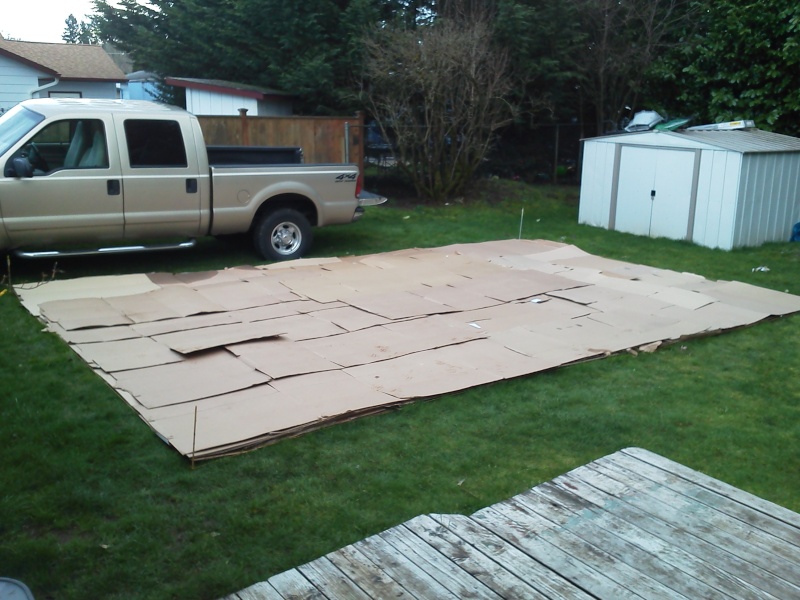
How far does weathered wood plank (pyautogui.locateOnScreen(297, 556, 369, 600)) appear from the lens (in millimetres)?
2773

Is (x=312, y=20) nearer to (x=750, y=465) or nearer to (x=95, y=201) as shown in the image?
(x=95, y=201)

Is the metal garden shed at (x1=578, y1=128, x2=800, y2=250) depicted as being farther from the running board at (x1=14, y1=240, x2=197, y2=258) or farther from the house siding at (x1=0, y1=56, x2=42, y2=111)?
the house siding at (x1=0, y1=56, x2=42, y2=111)

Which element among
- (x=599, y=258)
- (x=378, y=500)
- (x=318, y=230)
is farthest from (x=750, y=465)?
(x=318, y=230)

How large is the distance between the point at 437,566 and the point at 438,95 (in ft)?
41.7

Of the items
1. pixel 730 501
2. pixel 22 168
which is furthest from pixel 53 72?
pixel 730 501

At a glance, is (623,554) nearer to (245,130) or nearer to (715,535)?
(715,535)

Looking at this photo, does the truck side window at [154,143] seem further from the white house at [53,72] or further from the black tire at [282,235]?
the white house at [53,72]

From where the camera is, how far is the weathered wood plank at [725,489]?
336 centimetres

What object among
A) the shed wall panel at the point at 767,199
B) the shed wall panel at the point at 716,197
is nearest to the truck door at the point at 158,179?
the shed wall panel at the point at 716,197

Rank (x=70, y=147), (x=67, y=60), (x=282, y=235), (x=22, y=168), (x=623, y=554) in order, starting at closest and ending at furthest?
(x=623, y=554)
(x=22, y=168)
(x=70, y=147)
(x=282, y=235)
(x=67, y=60)

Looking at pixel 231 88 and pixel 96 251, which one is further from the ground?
pixel 231 88

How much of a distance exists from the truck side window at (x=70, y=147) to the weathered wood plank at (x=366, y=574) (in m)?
7.35

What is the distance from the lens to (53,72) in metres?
24.6

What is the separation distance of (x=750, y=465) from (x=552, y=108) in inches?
535
